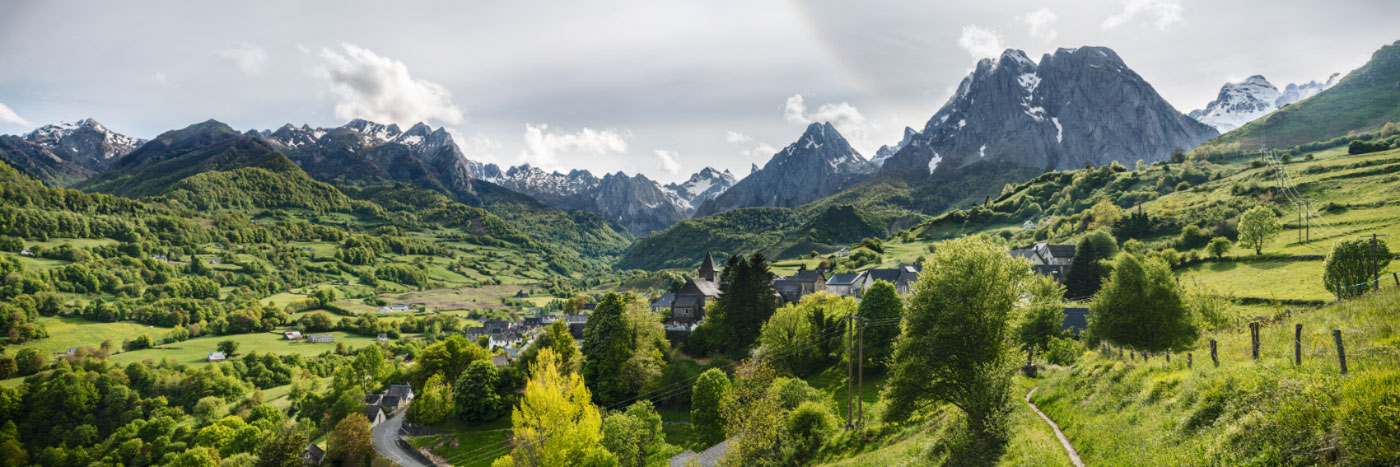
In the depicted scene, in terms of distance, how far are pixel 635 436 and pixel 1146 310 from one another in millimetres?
32281

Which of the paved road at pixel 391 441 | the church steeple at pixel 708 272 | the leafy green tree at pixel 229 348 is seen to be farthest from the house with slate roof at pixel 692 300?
the leafy green tree at pixel 229 348

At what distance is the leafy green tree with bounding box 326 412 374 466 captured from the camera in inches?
2127

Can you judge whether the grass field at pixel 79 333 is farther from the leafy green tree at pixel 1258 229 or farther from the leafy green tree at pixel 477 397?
the leafy green tree at pixel 1258 229

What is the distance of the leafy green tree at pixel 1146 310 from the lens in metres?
29.7

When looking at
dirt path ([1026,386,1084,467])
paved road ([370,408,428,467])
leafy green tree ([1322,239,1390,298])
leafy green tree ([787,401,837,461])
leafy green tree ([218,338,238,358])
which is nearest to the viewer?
dirt path ([1026,386,1084,467])

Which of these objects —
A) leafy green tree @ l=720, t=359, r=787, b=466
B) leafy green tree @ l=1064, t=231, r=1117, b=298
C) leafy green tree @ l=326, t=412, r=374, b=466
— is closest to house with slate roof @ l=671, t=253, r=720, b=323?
leafy green tree @ l=720, t=359, r=787, b=466

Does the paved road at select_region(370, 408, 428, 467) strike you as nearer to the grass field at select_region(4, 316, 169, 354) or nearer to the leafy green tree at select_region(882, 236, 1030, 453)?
the leafy green tree at select_region(882, 236, 1030, 453)

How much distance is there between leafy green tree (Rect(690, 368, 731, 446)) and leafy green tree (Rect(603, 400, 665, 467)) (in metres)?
3.14

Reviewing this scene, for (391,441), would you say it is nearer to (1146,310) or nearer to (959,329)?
(959,329)

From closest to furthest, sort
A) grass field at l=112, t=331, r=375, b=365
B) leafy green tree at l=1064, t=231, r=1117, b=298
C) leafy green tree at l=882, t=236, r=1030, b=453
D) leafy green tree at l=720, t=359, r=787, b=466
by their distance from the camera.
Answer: leafy green tree at l=882, t=236, r=1030, b=453 → leafy green tree at l=720, t=359, r=787, b=466 → leafy green tree at l=1064, t=231, r=1117, b=298 → grass field at l=112, t=331, r=375, b=365

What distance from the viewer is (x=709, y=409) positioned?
132 feet

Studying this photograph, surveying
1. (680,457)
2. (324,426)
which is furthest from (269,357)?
(680,457)

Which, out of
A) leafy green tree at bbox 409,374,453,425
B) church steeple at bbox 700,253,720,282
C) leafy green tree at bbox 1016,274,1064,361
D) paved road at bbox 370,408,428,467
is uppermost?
church steeple at bbox 700,253,720,282

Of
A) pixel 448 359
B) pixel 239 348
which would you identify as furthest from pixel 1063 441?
pixel 239 348
